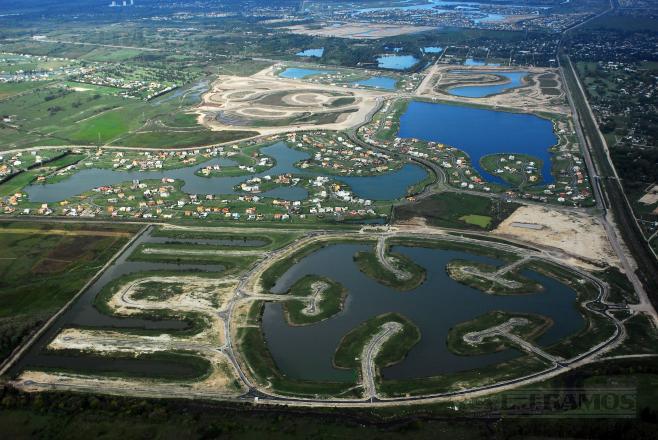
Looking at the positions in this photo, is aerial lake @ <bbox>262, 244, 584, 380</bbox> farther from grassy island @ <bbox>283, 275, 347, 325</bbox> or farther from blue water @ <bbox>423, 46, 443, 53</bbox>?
blue water @ <bbox>423, 46, 443, 53</bbox>

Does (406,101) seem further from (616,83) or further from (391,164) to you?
(616,83)

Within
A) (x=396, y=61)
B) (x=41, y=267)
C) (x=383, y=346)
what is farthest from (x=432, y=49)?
(x=383, y=346)

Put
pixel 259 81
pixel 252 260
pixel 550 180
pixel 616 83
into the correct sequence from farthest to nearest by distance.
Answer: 1. pixel 259 81
2. pixel 616 83
3. pixel 550 180
4. pixel 252 260

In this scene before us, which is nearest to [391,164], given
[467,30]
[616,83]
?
[616,83]

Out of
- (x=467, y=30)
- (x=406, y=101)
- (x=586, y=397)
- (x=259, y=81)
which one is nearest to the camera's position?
(x=586, y=397)

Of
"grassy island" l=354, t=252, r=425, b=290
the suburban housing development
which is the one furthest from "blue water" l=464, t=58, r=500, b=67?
"grassy island" l=354, t=252, r=425, b=290

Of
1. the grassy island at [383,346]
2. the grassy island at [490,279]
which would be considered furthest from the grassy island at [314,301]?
the grassy island at [490,279]
